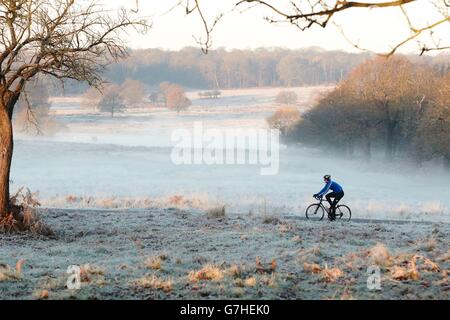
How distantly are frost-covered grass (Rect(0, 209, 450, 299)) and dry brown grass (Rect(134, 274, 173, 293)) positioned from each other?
0.06 feet

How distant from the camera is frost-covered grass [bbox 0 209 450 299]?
779cm

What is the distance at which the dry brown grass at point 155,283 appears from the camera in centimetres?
786

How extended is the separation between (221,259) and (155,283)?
254 centimetres

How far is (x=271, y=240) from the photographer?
12477mm

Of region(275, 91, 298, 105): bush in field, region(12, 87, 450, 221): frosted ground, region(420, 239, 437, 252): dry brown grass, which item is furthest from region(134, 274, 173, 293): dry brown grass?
region(275, 91, 298, 105): bush in field

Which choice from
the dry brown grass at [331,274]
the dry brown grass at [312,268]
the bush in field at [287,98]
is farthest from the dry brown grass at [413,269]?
the bush in field at [287,98]

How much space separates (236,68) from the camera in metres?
152

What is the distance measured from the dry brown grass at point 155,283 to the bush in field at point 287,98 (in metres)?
123

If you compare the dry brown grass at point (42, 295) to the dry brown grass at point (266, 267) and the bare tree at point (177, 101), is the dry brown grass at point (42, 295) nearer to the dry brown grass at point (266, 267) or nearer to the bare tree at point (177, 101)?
the dry brown grass at point (266, 267)

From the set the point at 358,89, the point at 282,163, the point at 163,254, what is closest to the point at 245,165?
the point at 282,163

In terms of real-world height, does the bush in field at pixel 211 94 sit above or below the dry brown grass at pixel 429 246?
above

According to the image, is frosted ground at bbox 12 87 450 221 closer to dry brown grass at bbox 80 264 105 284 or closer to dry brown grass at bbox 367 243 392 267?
dry brown grass at bbox 367 243 392 267
